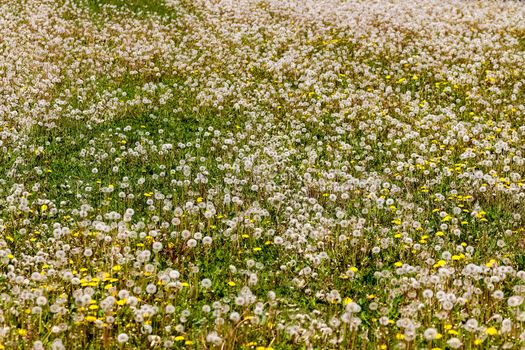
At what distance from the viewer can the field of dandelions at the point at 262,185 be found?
210 inches

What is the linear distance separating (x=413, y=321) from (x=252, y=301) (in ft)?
4.67

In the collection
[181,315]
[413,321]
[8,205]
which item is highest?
[413,321]

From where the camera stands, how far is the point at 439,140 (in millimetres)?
10867

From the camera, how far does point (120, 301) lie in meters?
5.31

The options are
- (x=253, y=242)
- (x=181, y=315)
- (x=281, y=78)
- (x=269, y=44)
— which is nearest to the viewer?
(x=181, y=315)

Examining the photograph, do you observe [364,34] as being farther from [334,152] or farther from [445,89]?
[334,152]

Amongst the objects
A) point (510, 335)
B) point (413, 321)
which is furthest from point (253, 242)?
point (510, 335)

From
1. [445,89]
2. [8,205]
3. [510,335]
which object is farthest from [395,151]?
[8,205]

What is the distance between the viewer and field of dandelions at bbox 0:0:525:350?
17.5ft

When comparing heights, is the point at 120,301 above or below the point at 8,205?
above

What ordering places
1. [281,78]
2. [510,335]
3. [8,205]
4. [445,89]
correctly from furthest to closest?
[281,78] → [445,89] → [8,205] → [510,335]

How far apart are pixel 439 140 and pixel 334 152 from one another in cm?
208

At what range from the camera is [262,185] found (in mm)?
8523

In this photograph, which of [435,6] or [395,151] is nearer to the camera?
[395,151]
